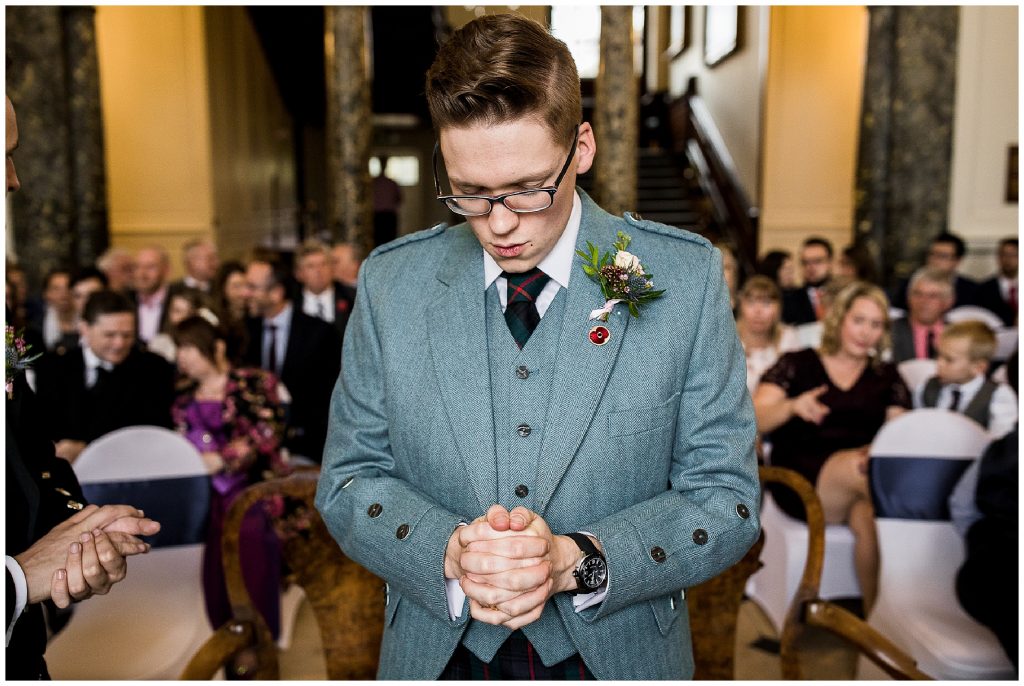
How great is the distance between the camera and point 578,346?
1.42 m

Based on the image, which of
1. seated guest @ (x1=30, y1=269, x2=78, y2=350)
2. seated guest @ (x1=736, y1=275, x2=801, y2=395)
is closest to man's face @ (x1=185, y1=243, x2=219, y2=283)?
seated guest @ (x1=30, y1=269, x2=78, y2=350)

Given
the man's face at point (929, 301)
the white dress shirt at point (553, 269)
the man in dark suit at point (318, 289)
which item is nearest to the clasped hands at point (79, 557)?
the white dress shirt at point (553, 269)

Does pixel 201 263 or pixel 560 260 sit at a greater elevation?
pixel 560 260

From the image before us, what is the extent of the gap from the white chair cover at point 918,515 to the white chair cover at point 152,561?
88.9 inches

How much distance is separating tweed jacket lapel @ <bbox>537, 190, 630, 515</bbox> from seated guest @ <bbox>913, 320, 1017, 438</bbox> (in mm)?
3055

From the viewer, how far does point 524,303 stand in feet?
4.86

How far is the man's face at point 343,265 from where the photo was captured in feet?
22.0

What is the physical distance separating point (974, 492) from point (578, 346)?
195 cm

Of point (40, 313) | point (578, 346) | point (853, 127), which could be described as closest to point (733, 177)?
point (853, 127)

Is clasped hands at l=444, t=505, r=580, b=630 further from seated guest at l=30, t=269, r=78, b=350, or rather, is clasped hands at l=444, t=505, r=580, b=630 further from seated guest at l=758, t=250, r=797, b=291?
seated guest at l=758, t=250, r=797, b=291

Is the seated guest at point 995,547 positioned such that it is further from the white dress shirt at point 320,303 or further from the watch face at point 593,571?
the white dress shirt at point 320,303

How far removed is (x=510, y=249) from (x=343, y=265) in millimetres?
5514

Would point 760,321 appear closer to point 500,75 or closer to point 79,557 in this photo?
point 500,75

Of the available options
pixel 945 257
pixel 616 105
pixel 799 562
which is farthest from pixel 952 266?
pixel 799 562
